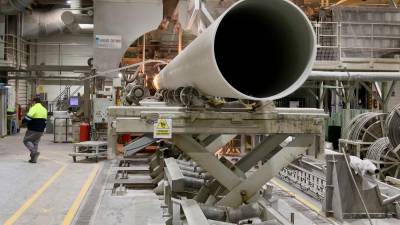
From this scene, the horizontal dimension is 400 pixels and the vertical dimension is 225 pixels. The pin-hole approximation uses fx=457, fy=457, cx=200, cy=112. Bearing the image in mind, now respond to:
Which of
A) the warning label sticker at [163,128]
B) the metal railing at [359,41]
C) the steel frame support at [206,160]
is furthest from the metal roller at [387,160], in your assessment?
the warning label sticker at [163,128]

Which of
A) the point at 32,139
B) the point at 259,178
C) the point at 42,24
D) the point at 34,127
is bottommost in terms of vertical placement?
the point at 32,139

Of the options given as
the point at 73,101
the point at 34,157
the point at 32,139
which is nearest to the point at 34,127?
the point at 32,139

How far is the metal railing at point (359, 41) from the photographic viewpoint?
1317cm

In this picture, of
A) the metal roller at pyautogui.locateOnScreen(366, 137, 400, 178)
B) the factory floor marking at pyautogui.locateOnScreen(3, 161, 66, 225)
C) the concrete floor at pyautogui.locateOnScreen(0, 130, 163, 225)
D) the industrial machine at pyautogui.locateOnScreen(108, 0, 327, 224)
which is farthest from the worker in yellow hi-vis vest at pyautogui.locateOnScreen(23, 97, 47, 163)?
the metal roller at pyautogui.locateOnScreen(366, 137, 400, 178)

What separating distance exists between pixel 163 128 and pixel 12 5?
44.5 ft

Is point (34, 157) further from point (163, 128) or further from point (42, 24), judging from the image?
point (42, 24)

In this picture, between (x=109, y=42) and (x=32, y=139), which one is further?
(x=109, y=42)

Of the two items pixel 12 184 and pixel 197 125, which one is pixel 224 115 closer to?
pixel 197 125

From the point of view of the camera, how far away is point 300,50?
350 centimetres

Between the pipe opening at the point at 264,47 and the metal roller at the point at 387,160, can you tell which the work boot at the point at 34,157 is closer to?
the metal roller at the point at 387,160

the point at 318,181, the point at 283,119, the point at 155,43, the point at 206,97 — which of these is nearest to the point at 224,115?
the point at 206,97

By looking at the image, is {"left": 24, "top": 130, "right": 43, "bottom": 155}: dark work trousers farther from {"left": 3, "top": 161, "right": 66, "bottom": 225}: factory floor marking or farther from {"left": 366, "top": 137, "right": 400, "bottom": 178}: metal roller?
{"left": 366, "top": 137, "right": 400, "bottom": 178}: metal roller

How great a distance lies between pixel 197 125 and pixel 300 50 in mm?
1107

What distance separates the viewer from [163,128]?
389 centimetres
